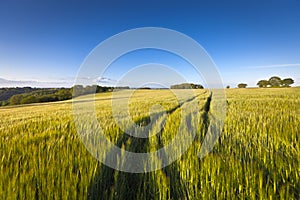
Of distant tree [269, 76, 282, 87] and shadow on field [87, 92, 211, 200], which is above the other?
distant tree [269, 76, 282, 87]

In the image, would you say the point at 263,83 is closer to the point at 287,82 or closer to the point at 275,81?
the point at 275,81

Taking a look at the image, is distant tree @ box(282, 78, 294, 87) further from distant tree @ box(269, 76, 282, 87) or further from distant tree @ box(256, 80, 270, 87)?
distant tree @ box(256, 80, 270, 87)

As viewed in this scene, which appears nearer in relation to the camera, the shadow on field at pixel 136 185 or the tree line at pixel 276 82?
the shadow on field at pixel 136 185

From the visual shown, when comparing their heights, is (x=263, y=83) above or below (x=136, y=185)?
above

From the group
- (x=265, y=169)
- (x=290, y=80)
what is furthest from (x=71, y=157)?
(x=290, y=80)

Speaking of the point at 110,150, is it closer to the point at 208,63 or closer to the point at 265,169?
the point at 265,169

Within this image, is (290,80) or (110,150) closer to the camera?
(110,150)

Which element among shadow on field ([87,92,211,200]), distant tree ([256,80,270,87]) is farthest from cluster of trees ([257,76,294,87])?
shadow on field ([87,92,211,200])

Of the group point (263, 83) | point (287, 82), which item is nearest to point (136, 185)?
point (287, 82)

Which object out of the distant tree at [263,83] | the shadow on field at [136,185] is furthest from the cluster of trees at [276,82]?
the shadow on field at [136,185]

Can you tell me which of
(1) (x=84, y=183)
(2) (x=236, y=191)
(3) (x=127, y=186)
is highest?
(1) (x=84, y=183)

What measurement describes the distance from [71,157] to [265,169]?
6.40 ft

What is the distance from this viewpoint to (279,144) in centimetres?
239

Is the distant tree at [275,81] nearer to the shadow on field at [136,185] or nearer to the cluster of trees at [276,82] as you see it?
the cluster of trees at [276,82]
